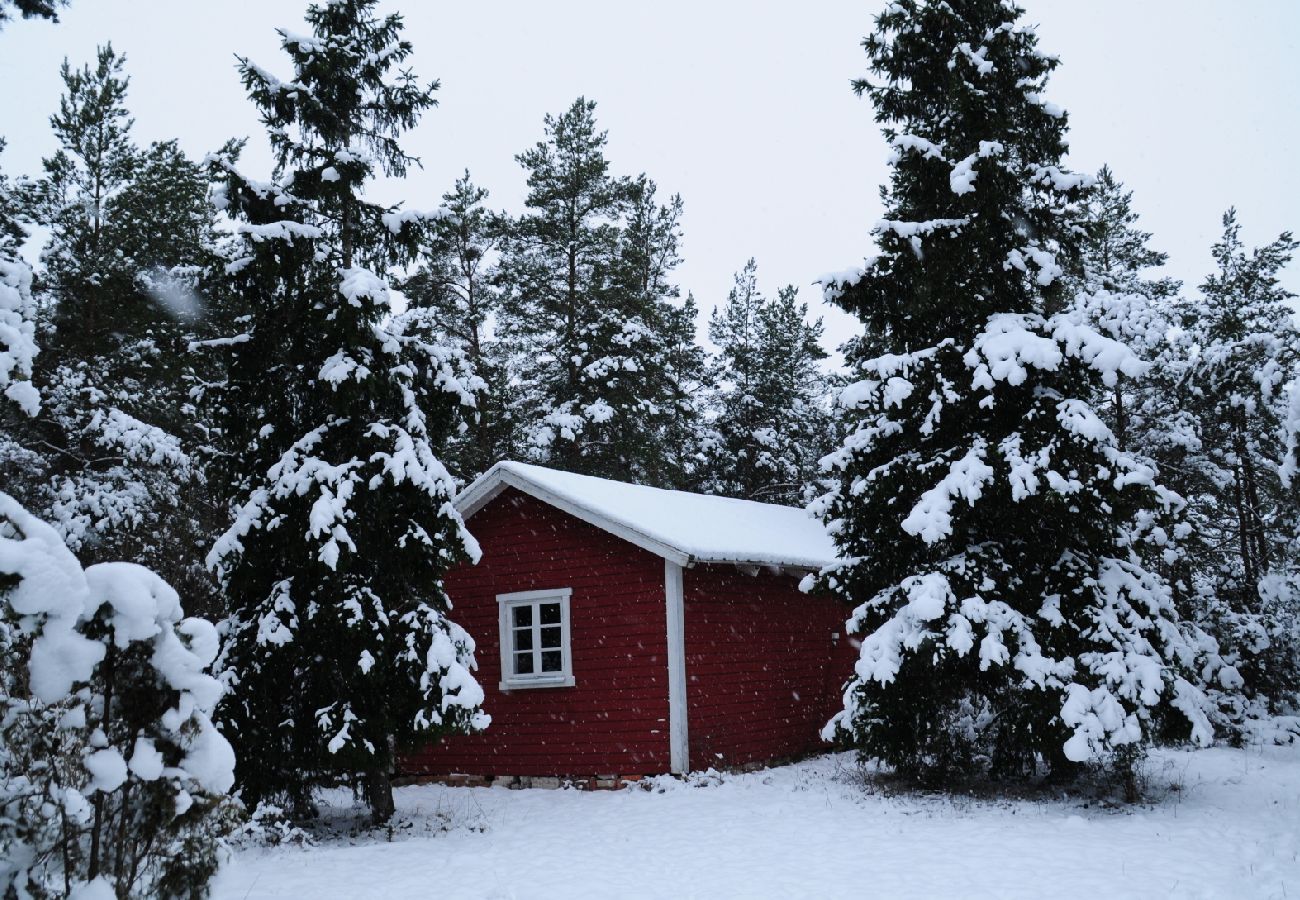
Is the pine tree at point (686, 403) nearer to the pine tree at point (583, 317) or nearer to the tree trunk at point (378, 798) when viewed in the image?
the pine tree at point (583, 317)

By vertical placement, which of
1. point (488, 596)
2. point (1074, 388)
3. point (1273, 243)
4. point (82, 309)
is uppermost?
point (1273, 243)

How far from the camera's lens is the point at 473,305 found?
1319 inches

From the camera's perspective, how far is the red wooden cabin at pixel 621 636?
14734 mm

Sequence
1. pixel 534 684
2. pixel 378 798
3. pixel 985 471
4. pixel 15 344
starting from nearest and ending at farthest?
pixel 15 344, pixel 985 471, pixel 378 798, pixel 534 684

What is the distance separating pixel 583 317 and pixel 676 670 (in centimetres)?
1879

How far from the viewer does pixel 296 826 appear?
11.9 metres

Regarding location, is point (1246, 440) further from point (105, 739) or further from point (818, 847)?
point (105, 739)

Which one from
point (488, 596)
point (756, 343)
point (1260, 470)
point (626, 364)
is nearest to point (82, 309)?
point (488, 596)

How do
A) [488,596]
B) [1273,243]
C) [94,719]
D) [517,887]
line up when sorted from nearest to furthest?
[94,719] → [517,887] → [488,596] → [1273,243]

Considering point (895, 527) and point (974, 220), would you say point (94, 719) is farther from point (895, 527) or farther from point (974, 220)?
point (974, 220)

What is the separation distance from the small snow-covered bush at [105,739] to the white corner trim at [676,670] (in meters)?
9.74

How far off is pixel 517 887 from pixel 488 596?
8.32m

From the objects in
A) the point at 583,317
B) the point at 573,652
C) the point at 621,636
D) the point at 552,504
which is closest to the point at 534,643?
the point at 573,652

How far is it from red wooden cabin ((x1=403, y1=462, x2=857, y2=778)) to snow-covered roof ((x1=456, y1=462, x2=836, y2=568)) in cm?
4
